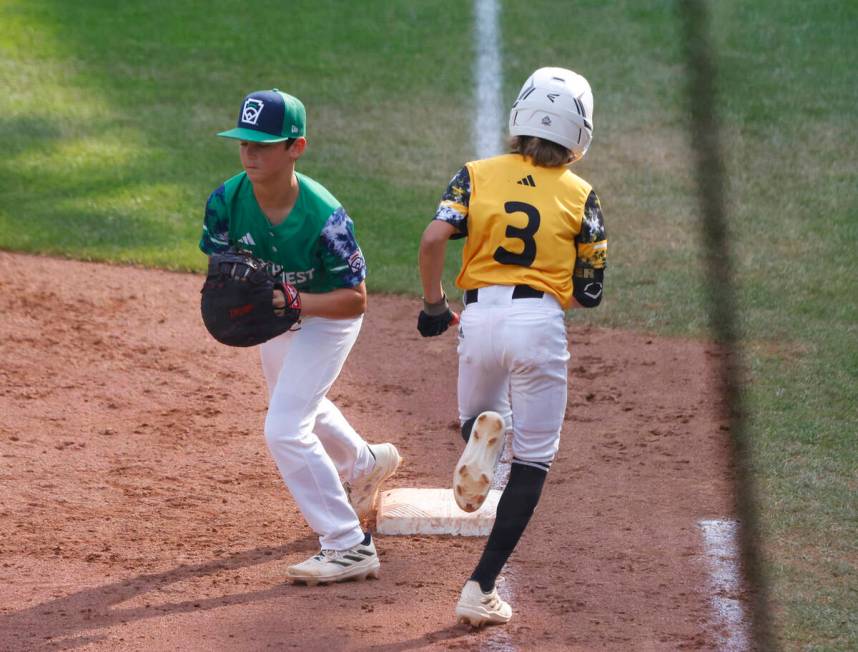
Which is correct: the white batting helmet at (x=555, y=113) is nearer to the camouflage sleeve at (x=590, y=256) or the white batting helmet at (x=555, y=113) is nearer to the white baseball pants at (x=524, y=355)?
the camouflage sleeve at (x=590, y=256)

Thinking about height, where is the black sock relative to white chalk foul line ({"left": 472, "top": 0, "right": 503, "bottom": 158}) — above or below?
below

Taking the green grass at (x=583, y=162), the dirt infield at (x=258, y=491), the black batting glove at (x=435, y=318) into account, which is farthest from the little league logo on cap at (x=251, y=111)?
the green grass at (x=583, y=162)

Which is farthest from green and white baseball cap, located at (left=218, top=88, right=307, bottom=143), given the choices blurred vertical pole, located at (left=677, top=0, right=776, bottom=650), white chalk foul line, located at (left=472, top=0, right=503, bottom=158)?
white chalk foul line, located at (left=472, top=0, right=503, bottom=158)

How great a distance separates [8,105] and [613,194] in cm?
534

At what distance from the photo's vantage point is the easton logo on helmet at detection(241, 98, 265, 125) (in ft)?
14.7

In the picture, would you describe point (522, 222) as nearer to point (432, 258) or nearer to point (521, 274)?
point (521, 274)

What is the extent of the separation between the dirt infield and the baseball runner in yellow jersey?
1.55 ft

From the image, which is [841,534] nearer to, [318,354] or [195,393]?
[318,354]

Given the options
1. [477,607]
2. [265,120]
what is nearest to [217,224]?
[265,120]

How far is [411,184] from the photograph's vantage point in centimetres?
973

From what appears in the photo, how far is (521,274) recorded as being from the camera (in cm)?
427

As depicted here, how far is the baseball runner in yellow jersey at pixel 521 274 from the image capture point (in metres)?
4.25

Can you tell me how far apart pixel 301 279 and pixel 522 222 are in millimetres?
928

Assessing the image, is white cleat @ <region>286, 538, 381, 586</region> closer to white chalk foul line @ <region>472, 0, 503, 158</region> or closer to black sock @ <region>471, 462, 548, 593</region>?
black sock @ <region>471, 462, 548, 593</region>
